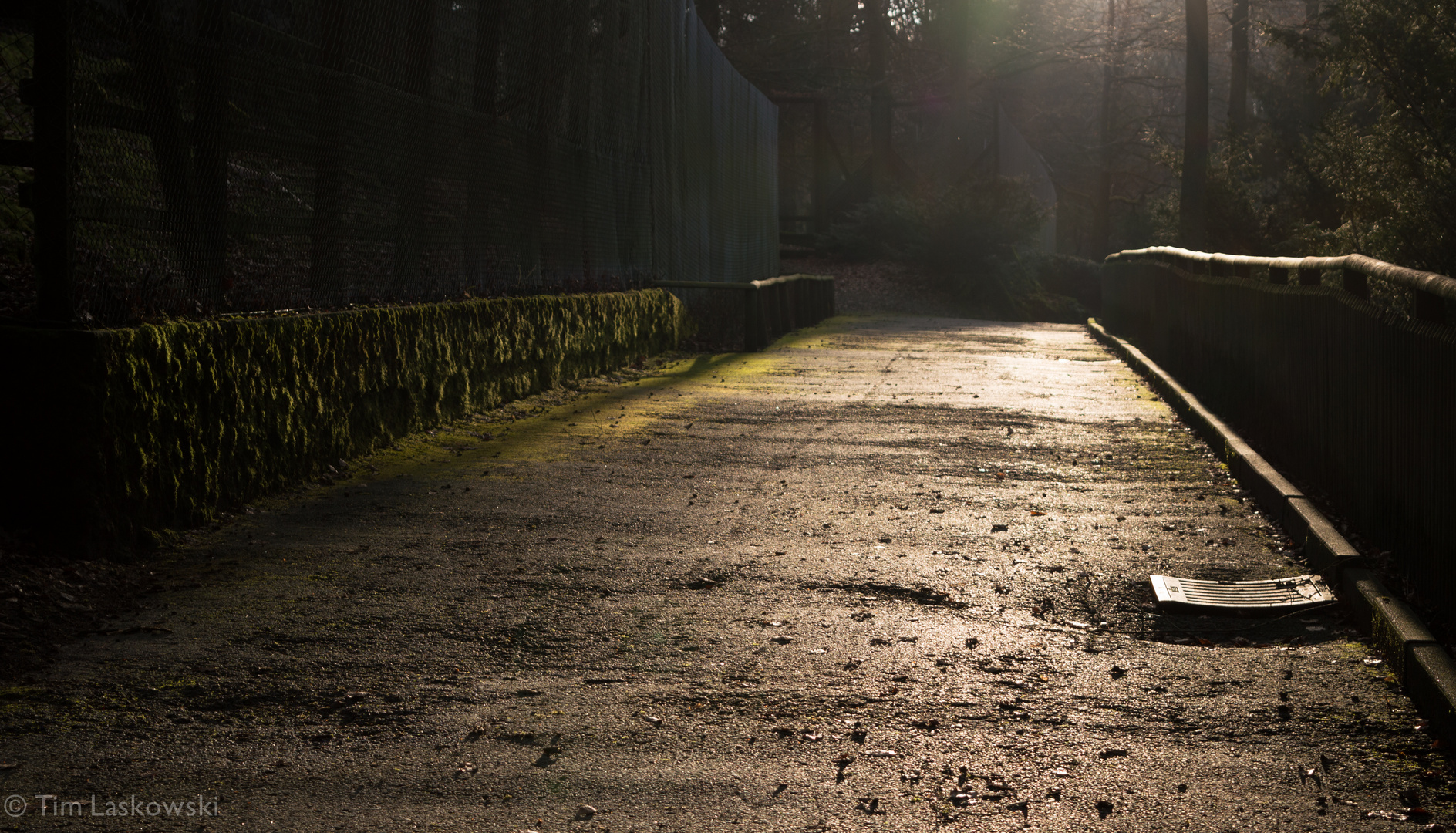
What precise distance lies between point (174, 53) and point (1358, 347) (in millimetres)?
5382

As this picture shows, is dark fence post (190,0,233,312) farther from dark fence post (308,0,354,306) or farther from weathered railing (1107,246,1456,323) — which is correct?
weathered railing (1107,246,1456,323)

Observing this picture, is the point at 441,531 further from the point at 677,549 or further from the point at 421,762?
the point at 421,762

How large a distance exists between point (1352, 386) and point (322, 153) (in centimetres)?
543

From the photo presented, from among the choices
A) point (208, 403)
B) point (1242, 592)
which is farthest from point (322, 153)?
point (1242, 592)

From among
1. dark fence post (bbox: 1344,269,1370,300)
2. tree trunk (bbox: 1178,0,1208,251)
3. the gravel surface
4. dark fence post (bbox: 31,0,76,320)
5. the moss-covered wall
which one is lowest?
the gravel surface

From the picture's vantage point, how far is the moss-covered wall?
4816 millimetres

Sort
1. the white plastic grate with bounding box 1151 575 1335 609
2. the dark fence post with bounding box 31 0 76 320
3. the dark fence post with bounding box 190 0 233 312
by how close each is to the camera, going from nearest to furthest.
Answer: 1. the white plastic grate with bounding box 1151 575 1335 609
2. the dark fence post with bounding box 31 0 76 320
3. the dark fence post with bounding box 190 0 233 312

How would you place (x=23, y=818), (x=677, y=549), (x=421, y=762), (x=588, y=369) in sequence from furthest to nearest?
1. (x=588, y=369)
2. (x=677, y=549)
3. (x=421, y=762)
4. (x=23, y=818)

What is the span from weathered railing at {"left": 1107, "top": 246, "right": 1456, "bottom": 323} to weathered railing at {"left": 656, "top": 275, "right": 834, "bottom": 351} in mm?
6848

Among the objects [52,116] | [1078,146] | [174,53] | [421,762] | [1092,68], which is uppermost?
[1092,68]

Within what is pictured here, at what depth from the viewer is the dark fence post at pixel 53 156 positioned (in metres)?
5.02

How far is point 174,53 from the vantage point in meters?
5.95

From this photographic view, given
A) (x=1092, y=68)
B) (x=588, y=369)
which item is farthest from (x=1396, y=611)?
(x=1092, y=68)

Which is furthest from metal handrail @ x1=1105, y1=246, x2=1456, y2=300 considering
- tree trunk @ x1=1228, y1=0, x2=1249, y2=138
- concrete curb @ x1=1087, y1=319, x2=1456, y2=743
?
tree trunk @ x1=1228, y1=0, x2=1249, y2=138
